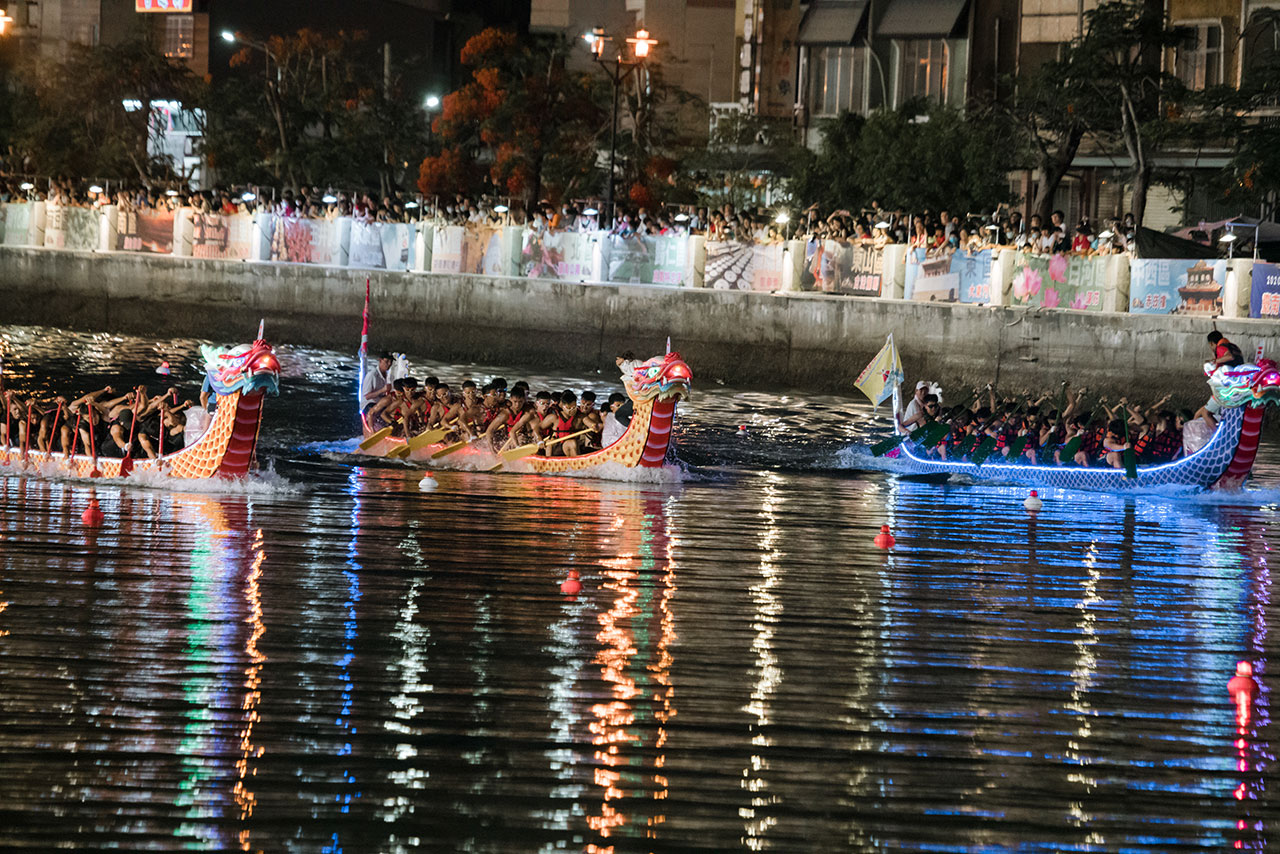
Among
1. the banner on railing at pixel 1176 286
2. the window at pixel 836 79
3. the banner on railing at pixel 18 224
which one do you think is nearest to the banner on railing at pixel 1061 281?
the banner on railing at pixel 1176 286

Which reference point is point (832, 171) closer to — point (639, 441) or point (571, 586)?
point (639, 441)

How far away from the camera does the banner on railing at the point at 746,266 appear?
3041cm

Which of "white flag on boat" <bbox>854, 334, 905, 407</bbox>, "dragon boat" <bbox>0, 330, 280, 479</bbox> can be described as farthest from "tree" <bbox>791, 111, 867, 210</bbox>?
"dragon boat" <bbox>0, 330, 280, 479</bbox>

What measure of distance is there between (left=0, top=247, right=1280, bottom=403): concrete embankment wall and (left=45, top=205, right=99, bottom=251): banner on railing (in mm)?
239

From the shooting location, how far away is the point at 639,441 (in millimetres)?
19375

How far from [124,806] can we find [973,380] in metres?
22.4

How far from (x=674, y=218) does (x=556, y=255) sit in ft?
9.13

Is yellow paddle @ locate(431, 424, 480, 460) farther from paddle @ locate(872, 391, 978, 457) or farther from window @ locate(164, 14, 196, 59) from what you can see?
window @ locate(164, 14, 196, 59)

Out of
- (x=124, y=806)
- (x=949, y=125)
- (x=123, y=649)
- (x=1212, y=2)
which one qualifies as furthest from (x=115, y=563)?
(x=1212, y=2)

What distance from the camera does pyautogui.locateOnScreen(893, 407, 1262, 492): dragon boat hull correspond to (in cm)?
1897

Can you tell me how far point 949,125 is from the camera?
36.7 meters

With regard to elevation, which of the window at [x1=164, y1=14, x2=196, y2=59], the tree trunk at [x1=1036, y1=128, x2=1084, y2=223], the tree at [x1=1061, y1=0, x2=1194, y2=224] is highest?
the window at [x1=164, y1=14, x2=196, y2=59]

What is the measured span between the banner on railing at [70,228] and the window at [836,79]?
64.4ft

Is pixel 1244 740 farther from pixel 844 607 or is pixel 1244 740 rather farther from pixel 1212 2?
pixel 1212 2
